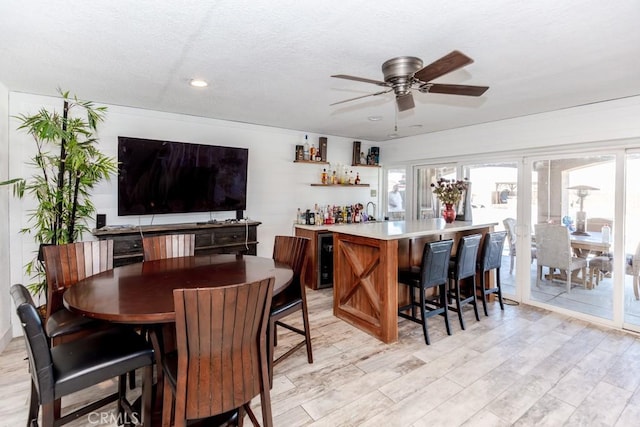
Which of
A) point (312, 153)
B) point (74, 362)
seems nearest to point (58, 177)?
point (74, 362)

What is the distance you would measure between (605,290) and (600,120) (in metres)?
1.84

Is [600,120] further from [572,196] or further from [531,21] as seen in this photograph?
[531,21]

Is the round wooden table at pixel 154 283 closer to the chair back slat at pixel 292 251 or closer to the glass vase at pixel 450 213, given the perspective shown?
the chair back slat at pixel 292 251

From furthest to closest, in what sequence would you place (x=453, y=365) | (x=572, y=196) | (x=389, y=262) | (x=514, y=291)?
(x=514, y=291)
(x=572, y=196)
(x=389, y=262)
(x=453, y=365)

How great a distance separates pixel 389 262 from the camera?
296 centimetres

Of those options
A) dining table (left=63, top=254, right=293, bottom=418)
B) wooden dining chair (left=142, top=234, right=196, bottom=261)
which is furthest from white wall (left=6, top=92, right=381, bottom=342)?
dining table (left=63, top=254, right=293, bottom=418)

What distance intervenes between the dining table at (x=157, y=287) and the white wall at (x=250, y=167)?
1.67 m

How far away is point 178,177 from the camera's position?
3742 millimetres

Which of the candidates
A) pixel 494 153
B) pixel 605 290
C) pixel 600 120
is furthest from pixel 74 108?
pixel 605 290

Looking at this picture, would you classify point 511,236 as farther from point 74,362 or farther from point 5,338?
point 5,338

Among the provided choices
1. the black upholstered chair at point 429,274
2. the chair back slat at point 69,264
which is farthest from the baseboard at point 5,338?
the black upholstered chair at point 429,274

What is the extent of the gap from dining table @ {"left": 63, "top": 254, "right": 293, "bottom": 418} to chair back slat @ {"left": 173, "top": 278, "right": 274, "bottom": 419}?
0.62 ft

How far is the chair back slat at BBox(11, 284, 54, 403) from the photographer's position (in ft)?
4.32

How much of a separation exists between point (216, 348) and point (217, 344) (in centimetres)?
2
